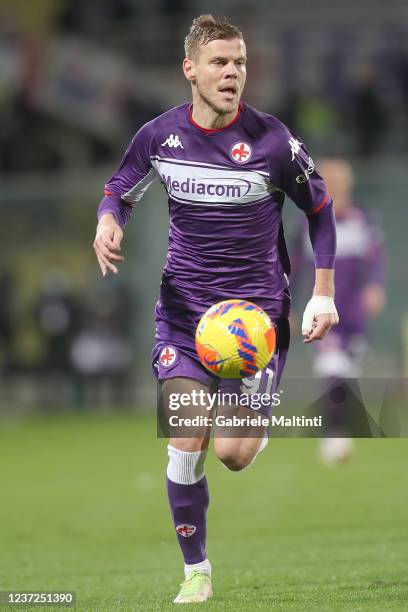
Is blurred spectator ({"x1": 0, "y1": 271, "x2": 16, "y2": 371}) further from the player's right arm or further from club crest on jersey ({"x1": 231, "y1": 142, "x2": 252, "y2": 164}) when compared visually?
club crest on jersey ({"x1": 231, "y1": 142, "x2": 252, "y2": 164})

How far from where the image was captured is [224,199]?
688 centimetres

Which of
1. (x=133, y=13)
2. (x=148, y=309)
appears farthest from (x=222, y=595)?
(x=133, y=13)

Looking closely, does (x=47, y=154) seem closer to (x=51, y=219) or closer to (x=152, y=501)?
(x=51, y=219)

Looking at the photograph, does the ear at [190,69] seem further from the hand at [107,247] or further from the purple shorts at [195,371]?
the purple shorts at [195,371]

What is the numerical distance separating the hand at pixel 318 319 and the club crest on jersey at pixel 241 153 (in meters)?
0.79

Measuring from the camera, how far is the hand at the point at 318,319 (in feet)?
22.0

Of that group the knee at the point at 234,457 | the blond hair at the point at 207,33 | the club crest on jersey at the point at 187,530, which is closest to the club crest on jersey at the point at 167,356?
the knee at the point at 234,457

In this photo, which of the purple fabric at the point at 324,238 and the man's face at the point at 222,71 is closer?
the man's face at the point at 222,71

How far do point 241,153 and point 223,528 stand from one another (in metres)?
4.05

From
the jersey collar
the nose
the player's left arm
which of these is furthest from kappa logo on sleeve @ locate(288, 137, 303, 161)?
the nose

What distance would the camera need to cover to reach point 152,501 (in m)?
11.7

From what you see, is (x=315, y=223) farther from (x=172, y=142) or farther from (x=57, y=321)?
(x=57, y=321)

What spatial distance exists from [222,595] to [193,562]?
22 cm

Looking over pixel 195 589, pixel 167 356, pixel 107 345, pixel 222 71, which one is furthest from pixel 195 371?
pixel 107 345
